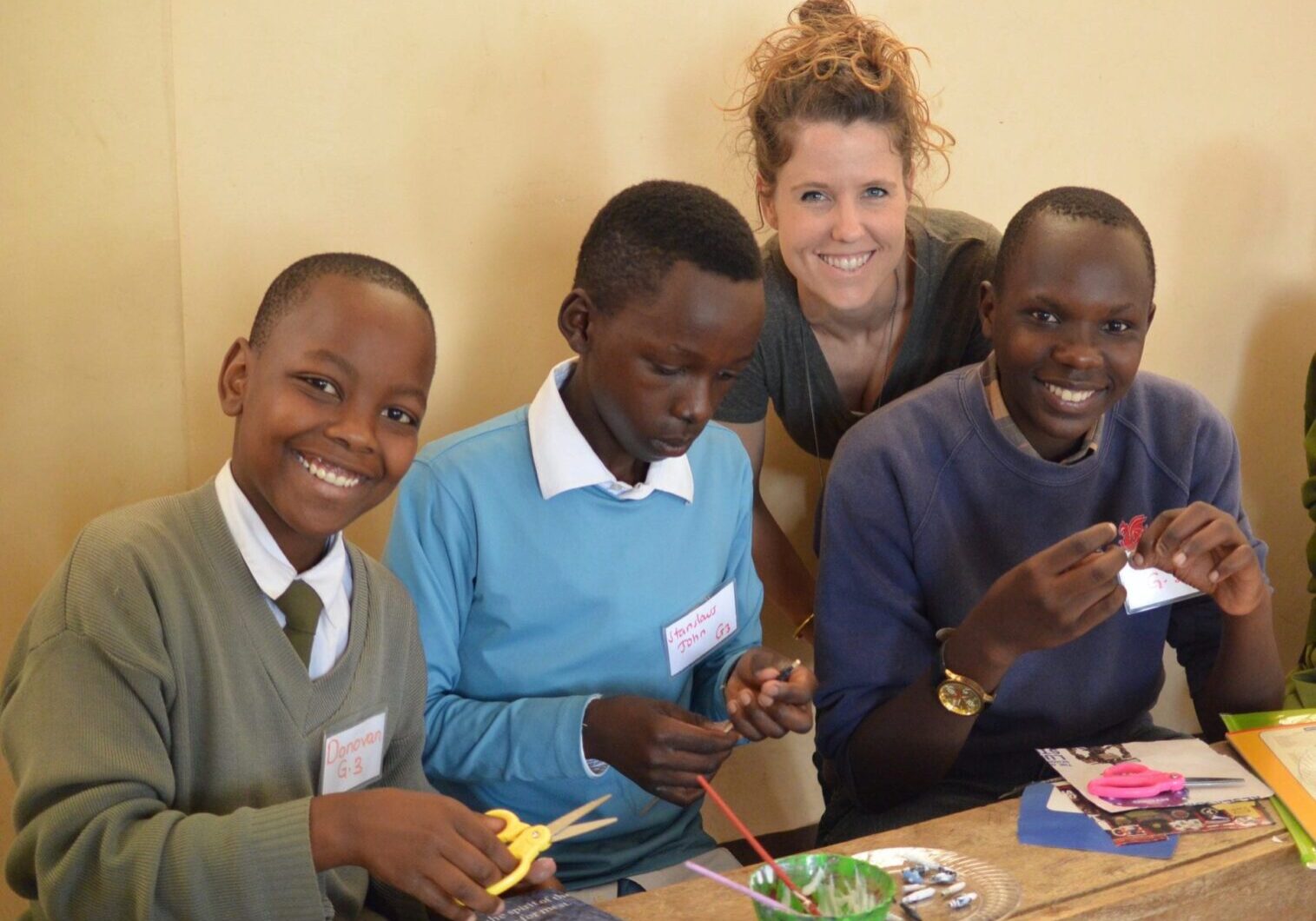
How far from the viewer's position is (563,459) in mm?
1850

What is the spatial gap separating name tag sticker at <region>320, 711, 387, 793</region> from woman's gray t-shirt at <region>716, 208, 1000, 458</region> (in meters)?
1.10

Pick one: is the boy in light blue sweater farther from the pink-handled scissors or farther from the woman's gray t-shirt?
the woman's gray t-shirt

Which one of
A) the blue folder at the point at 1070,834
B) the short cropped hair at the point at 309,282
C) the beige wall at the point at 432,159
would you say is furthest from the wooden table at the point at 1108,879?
the beige wall at the point at 432,159

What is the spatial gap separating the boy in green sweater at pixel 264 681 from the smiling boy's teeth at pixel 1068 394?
911 millimetres

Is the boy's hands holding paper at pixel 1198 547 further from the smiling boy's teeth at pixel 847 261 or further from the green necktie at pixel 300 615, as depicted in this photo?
the green necktie at pixel 300 615

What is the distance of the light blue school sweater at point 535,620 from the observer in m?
1.80

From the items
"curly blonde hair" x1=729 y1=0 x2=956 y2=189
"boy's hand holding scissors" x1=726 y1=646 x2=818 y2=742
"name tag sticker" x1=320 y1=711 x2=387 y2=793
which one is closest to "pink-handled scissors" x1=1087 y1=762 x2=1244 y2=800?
"boy's hand holding scissors" x1=726 y1=646 x2=818 y2=742

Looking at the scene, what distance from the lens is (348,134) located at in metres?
2.29

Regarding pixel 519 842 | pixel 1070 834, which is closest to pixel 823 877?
pixel 519 842

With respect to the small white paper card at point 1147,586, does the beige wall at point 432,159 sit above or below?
above

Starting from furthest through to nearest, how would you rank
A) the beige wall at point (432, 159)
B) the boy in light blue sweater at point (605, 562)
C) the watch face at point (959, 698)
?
1. the beige wall at point (432, 159)
2. the watch face at point (959, 698)
3. the boy in light blue sweater at point (605, 562)

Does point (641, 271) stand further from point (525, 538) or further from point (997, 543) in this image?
point (997, 543)

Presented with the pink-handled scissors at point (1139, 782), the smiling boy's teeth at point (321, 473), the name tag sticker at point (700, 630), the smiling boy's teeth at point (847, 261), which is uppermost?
the smiling boy's teeth at point (847, 261)

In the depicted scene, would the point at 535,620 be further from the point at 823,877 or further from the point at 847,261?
the point at 847,261
